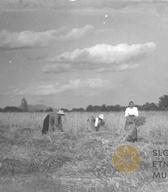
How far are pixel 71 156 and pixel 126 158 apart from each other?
99 cm

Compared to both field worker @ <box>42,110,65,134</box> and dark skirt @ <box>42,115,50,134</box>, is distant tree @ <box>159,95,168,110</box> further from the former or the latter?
dark skirt @ <box>42,115,50,134</box>

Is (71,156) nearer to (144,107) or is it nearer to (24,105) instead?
(24,105)

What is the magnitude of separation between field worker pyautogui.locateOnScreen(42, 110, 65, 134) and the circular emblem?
210 centimetres

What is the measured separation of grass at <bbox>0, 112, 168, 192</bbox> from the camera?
255 inches

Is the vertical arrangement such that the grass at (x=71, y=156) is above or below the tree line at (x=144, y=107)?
below

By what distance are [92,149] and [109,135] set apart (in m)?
1.30

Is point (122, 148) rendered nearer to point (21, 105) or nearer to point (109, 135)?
point (109, 135)

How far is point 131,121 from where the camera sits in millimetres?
8539

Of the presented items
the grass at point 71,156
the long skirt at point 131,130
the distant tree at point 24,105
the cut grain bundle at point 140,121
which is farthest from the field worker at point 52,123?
the cut grain bundle at point 140,121

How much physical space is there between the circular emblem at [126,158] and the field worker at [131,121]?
54cm

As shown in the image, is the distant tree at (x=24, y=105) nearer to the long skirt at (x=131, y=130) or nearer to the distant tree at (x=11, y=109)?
the distant tree at (x=11, y=109)

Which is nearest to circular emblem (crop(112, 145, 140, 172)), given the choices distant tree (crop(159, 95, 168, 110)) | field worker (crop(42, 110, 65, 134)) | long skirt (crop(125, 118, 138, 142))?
long skirt (crop(125, 118, 138, 142))

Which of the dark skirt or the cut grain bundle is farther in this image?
the dark skirt

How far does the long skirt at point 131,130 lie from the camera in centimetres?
815
